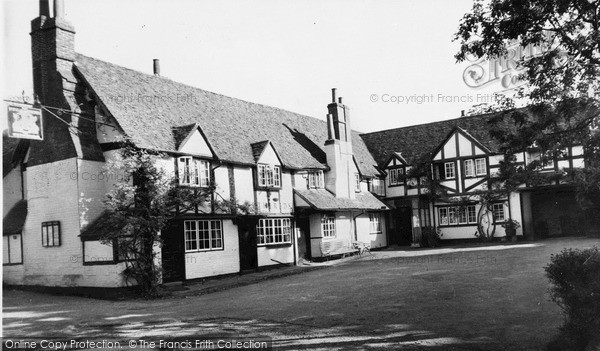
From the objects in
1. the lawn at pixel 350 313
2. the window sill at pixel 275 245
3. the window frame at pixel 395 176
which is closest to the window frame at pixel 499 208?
the window frame at pixel 395 176

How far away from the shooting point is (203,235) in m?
20.3

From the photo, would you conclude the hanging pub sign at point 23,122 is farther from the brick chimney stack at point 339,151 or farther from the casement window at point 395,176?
the casement window at point 395,176

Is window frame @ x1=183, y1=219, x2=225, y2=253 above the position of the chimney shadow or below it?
below

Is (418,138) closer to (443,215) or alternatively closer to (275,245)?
(443,215)

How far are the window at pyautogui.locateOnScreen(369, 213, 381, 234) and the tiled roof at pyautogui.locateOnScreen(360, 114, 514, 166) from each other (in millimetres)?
4555

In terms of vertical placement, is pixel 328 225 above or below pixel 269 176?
below

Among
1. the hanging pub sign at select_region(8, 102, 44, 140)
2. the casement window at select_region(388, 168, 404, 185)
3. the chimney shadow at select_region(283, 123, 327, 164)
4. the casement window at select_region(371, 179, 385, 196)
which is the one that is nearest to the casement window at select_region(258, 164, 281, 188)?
the chimney shadow at select_region(283, 123, 327, 164)

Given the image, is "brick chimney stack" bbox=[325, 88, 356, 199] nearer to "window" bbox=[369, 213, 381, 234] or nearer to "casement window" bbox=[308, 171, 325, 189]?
"casement window" bbox=[308, 171, 325, 189]

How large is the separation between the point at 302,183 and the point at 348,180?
4.18 metres

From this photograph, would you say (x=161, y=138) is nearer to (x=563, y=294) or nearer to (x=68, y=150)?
(x=68, y=150)

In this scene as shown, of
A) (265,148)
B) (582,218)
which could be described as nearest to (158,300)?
(265,148)

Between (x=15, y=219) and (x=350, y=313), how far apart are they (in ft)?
50.7

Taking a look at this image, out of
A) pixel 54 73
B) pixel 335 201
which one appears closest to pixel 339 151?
pixel 335 201

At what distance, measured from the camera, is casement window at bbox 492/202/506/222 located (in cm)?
3100
